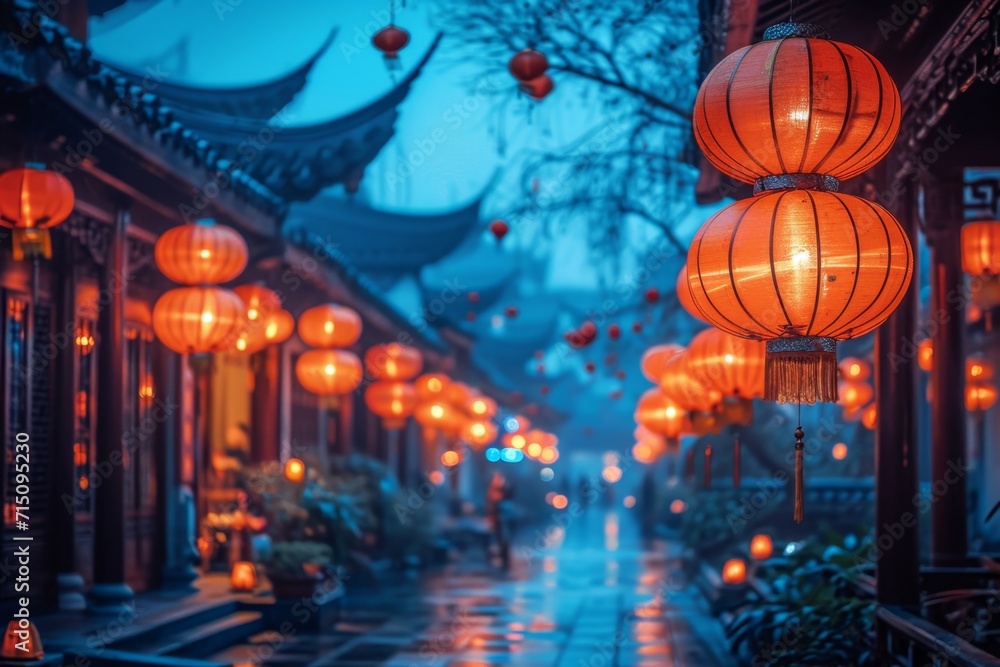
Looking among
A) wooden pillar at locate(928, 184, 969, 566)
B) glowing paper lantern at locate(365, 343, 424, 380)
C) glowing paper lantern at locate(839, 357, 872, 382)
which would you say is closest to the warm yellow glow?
glowing paper lantern at locate(839, 357, 872, 382)

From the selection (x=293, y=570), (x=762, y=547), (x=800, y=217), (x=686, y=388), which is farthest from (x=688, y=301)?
(x=762, y=547)

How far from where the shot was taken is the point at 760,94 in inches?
211

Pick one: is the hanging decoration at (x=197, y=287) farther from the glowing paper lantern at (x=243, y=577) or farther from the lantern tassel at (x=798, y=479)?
the lantern tassel at (x=798, y=479)

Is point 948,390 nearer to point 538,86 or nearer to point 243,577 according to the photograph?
point 538,86

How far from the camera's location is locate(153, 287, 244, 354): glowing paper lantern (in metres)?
11.1

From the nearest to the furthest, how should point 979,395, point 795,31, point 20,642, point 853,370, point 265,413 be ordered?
point 795,31
point 20,642
point 979,395
point 265,413
point 853,370

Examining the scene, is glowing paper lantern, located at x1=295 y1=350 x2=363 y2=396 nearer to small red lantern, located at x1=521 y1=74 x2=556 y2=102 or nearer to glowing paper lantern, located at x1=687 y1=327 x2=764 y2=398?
glowing paper lantern, located at x1=687 y1=327 x2=764 y2=398

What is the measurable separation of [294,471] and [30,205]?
6994 mm

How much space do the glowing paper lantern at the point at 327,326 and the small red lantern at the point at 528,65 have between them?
21.6ft

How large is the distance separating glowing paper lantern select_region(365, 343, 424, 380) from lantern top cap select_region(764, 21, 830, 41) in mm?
14391

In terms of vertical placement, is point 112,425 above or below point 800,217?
below

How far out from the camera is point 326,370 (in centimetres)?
1633

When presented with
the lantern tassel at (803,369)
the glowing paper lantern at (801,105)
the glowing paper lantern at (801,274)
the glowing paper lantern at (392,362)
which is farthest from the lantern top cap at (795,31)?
the glowing paper lantern at (392,362)

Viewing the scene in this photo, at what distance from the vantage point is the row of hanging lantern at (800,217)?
5316mm
